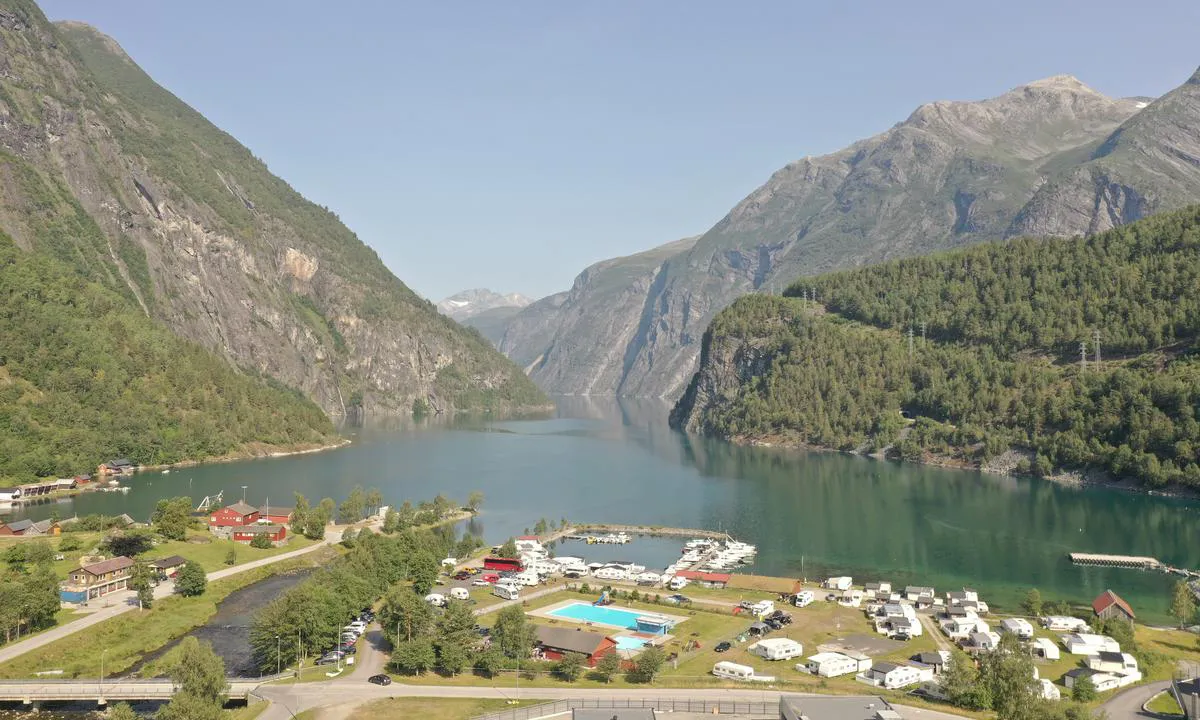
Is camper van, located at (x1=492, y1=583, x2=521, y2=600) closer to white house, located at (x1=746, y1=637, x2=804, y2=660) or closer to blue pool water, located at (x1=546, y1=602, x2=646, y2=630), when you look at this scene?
blue pool water, located at (x1=546, y1=602, x2=646, y2=630)

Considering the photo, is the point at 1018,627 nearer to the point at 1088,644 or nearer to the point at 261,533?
the point at 1088,644

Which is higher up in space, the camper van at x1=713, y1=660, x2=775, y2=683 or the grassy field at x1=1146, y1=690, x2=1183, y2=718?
the camper van at x1=713, y1=660, x2=775, y2=683

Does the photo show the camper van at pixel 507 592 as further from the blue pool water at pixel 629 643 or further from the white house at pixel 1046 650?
the white house at pixel 1046 650

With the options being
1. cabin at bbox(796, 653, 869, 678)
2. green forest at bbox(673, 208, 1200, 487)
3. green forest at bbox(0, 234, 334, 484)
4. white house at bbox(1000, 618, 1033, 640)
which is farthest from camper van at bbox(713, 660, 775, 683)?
green forest at bbox(0, 234, 334, 484)

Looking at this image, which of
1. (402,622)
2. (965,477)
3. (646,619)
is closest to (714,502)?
(965,477)

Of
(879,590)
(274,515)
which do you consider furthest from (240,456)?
(879,590)

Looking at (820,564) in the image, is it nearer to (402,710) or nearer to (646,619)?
(646,619)

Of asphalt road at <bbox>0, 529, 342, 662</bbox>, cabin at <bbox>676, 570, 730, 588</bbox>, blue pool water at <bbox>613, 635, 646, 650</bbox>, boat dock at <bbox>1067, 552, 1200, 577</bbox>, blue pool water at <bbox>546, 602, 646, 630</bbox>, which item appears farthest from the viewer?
boat dock at <bbox>1067, 552, 1200, 577</bbox>
